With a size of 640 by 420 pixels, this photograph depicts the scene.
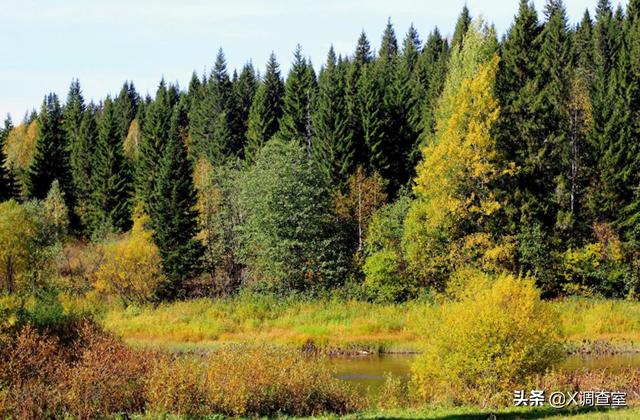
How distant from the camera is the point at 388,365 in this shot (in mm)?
33844

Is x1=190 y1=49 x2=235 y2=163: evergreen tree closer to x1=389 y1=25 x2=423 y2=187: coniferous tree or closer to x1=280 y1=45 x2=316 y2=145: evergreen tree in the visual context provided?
x1=280 y1=45 x2=316 y2=145: evergreen tree

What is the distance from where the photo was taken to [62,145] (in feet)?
281

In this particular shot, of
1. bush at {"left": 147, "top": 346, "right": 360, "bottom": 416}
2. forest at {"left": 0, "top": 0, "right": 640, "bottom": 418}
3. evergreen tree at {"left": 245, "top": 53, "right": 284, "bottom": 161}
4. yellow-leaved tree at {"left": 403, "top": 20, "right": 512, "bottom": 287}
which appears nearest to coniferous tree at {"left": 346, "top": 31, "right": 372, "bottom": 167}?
forest at {"left": 0, "top": 0, "right": 640, "bottom": 418}

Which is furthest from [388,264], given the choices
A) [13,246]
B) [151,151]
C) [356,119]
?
[151,151]

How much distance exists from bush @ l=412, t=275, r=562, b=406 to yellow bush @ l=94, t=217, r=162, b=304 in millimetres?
36235

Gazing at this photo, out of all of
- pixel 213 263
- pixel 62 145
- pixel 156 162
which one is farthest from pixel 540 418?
pixel 62 145

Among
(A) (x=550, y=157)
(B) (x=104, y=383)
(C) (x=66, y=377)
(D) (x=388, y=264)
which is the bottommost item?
(B) (x=104, y=383)

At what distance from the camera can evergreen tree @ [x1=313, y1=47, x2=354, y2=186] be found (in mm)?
64062

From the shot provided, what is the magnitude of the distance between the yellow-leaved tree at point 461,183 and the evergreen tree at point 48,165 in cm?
4950

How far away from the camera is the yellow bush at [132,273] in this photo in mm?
54188

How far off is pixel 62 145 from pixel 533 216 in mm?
57795

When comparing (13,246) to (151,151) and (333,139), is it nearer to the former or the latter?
(333,139)

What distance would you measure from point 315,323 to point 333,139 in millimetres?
24328

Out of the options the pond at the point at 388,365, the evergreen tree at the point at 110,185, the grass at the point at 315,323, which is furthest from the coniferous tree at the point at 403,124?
the pond at the point at 388,365
